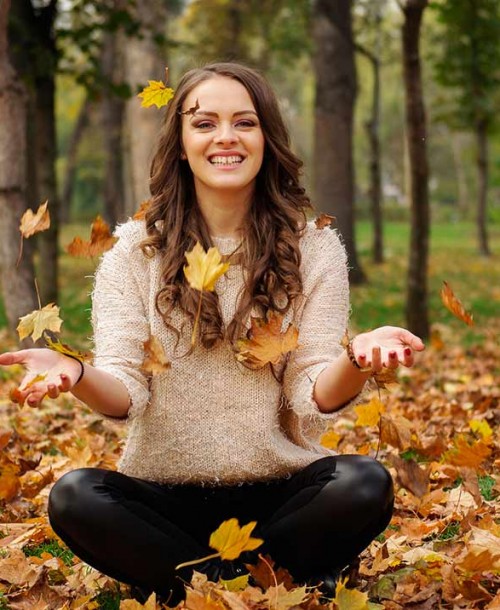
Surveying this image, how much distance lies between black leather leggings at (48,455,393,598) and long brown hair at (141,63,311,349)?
485 millimetres

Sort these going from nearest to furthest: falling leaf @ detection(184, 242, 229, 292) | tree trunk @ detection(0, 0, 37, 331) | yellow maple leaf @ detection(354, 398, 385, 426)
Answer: falling leaf @ detection(184, 242, 229, 292), yellow maple leaf @ detection(354, 398, 385, 426), tree trunk @ detection(0, 0, 37, 331)

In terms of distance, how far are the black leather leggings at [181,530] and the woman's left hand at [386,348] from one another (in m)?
0.32

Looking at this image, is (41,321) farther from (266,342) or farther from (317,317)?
(317,317)

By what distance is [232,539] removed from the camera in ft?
6.64

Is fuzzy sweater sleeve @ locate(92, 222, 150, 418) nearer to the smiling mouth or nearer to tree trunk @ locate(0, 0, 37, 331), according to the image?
the smiling mouth

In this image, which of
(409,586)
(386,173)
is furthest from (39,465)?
(386,173)

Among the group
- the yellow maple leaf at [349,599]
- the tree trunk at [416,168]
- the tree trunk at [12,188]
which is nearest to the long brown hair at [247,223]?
the yellow maple leaf at [349,599]

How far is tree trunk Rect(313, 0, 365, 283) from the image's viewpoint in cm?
1060

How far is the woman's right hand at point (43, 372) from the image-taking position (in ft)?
6.64

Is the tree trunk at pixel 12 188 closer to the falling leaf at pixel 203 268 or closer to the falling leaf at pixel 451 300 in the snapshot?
the falling leaf at pixel 203 268

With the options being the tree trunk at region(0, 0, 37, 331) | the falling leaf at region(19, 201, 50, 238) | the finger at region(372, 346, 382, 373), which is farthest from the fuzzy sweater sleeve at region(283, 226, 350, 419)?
the tree trunk at region(0, 0, 37, 331)

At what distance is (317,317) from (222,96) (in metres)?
0.69

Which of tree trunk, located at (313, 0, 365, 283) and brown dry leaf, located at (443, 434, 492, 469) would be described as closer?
brown dry leaf, located at (443, 434, 492, 469)

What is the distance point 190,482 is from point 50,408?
2941 millimetres
